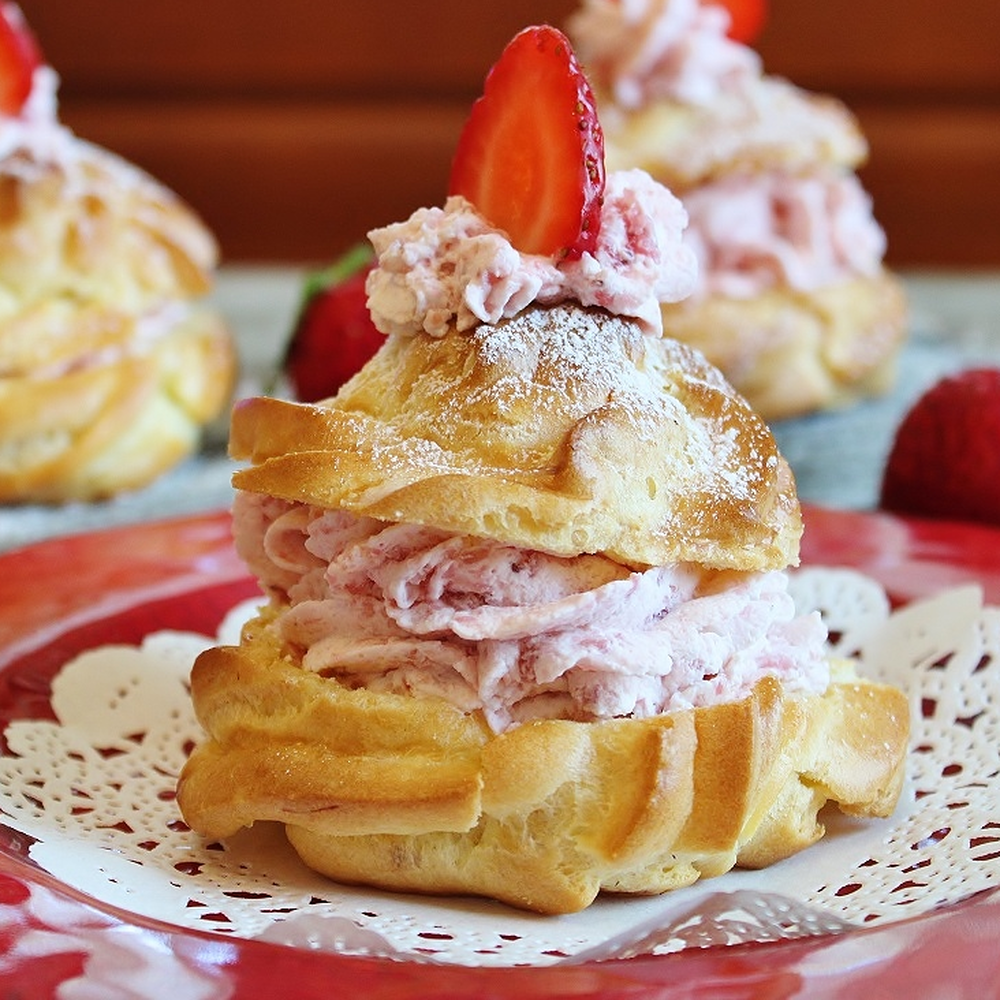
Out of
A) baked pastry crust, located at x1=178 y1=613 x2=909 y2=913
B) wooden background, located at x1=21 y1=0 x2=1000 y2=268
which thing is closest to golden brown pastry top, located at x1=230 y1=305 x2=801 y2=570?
baked pastry crust, located at x1=178 y1=613 x2=909 y2=913

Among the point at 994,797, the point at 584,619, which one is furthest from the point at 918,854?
the point at 584,619

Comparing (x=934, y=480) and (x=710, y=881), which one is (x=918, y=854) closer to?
(x=710, y=881)

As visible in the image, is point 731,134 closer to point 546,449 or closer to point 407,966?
point 546,449

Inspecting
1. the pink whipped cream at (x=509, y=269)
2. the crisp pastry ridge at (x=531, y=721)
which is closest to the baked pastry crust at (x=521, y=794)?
the crisp pastry ridge at (x=531, y=721)

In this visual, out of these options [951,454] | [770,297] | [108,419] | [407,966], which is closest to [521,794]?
[407,966]

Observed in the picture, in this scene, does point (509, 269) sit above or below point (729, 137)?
below

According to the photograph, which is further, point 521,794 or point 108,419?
point 108,419

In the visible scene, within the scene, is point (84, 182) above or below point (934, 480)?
above
